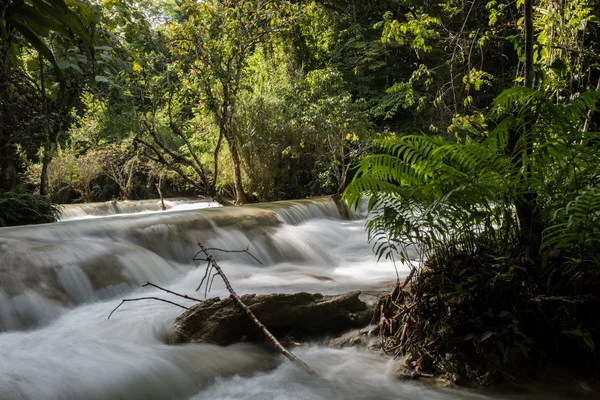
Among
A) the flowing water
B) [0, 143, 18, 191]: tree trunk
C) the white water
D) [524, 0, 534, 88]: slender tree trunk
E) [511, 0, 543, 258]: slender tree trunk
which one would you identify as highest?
[524, 0, 534, 88]: slender tree trunk

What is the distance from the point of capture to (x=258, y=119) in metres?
13.3

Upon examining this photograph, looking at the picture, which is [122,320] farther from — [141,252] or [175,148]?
[175,148]

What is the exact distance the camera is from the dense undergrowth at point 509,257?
7.74 ft

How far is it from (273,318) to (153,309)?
125 cm

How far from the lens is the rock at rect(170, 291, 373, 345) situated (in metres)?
3.16

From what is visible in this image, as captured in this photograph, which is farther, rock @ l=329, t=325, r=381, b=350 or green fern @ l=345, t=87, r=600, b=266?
rock @ l=329, t=325, r=381, b=350

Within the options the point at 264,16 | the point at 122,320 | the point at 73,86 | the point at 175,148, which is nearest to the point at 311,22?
the point at 175,148

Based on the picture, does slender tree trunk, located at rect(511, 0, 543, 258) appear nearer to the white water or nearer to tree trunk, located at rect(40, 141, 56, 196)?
tree trunk, located at rect(40, 141, 56, 196)

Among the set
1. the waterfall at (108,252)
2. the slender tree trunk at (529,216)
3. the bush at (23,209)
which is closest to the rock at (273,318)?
the slender tree trunk at (529,216)

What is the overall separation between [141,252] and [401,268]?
3.11 m

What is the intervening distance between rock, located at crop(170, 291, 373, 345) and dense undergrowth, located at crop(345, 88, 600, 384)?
0.45 m

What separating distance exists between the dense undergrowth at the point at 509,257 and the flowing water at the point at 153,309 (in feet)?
0.81

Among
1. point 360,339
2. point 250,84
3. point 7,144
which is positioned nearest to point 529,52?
point 360,339

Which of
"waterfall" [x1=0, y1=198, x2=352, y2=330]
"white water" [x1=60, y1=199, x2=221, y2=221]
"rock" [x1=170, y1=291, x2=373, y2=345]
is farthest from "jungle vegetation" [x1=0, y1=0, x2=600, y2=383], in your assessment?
"white water" [x1=60, y1=199, x2=221, y2=221]
